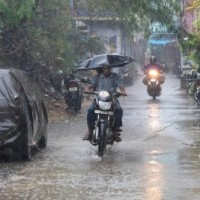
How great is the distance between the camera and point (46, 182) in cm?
802

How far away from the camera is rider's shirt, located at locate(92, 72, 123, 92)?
10.9 meters

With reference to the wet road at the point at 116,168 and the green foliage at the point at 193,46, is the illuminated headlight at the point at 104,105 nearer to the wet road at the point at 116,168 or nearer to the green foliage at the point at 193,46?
the wet road at the point at 116,168

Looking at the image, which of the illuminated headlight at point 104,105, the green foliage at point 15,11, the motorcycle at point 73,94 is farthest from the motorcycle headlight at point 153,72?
the illuminated headlight at point 104,105

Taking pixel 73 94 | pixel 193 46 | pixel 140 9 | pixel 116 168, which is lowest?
pixel 73 94

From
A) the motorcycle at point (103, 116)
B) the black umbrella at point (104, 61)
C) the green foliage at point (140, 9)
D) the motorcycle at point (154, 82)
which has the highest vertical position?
the green foliage at point (140, 9)

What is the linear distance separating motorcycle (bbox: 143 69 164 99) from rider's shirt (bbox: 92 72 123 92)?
13.1 metres

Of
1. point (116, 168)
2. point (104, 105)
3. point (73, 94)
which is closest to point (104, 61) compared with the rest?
point (104, 105)

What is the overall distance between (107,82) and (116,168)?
2260 mm

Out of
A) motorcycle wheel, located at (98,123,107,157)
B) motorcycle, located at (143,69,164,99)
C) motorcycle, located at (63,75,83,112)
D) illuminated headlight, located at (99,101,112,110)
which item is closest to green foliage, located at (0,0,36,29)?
motorcycle, located at (63,75,83,112)

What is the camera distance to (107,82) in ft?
35.7

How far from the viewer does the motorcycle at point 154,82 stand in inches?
945

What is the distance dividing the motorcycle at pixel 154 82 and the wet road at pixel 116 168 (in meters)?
9.38

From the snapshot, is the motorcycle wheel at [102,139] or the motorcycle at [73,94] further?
→ the motorcycle at [73,94]

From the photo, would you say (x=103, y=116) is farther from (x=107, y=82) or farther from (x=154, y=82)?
(x=154, y=82)
